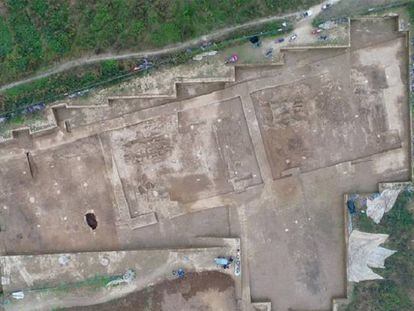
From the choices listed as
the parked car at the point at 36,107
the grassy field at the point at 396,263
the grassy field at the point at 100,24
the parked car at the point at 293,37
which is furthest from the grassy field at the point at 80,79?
the grassy field at the point at 396,263

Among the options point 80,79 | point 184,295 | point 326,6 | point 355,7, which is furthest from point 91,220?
point 355,7

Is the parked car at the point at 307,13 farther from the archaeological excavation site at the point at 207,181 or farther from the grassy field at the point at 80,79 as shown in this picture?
the archaeological excavation site at the point at 207,181

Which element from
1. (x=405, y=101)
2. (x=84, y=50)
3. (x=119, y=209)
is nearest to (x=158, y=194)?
(x=119, y=209)

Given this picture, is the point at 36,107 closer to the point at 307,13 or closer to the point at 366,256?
the point at 307,13

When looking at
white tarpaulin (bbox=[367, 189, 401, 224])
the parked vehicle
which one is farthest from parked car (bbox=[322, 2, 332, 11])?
white tarpaulin (bbox=[367, 189, 401, 224])

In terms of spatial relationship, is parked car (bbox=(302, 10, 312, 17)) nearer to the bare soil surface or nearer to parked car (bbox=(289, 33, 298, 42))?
parked car (bbox=(289, 33, 298, 42))

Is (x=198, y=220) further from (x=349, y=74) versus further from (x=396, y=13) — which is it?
(x=396, y=13)

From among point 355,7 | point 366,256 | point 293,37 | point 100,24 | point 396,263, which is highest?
point 100,24
